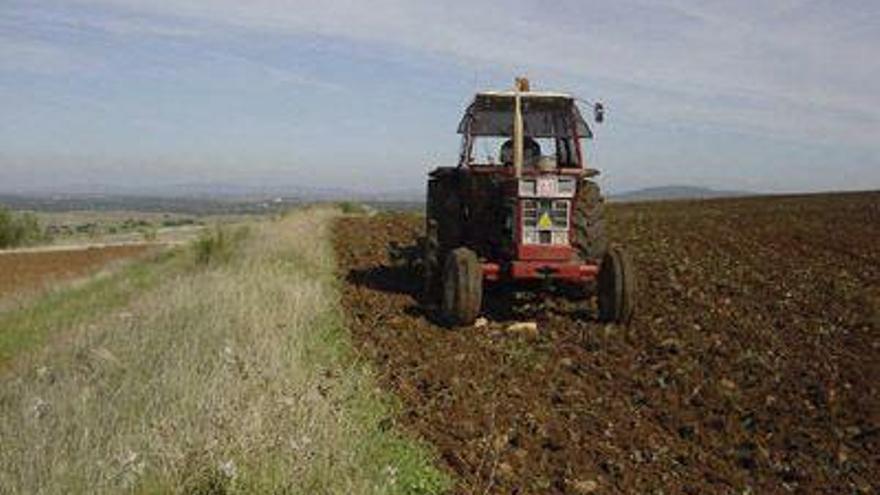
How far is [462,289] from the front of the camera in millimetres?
11086

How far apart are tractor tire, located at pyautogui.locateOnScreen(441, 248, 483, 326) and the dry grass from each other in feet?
3.62

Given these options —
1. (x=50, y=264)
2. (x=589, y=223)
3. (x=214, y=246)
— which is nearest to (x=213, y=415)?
(x=589, y=223)

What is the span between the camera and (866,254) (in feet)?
54.4

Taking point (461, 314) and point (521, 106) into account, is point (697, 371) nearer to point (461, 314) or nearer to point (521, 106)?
point (461, 314)

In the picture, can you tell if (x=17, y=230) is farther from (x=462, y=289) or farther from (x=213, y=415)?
(x=213, y=415)

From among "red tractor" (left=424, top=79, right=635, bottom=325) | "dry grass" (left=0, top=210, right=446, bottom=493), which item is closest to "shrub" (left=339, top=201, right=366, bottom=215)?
"red tractor" (left=424, top=79, right=635, bottom=325)

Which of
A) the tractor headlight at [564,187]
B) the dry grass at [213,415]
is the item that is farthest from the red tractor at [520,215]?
the dry grass at [213,415]

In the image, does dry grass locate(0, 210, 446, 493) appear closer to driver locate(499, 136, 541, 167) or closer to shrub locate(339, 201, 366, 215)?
driver locate(499, 136, 541, 167)

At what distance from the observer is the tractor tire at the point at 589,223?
468 inches

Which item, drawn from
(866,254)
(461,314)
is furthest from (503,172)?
(866,254)

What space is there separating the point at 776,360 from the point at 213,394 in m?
5.15

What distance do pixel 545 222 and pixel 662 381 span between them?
9.28ft

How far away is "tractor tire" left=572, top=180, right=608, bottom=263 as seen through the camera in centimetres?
Answer: 1190

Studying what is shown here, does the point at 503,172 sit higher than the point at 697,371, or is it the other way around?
the point at 503,172
